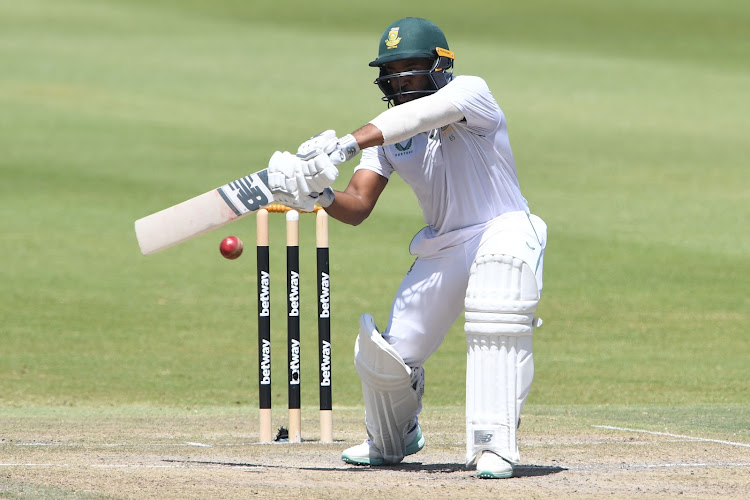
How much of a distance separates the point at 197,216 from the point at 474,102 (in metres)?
1.10

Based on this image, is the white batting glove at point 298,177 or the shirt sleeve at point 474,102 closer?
the white batting glove at point 298,177

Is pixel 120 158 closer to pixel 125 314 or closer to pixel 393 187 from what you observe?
pixel 393 187

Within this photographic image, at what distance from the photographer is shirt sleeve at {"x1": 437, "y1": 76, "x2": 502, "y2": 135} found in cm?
469

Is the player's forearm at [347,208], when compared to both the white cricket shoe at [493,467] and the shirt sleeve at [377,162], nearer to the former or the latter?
the shirt sleeve at [377,162]

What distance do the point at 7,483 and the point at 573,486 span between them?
1899 mm

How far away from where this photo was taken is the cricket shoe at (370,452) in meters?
5.24

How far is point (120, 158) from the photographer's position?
19.1 meters

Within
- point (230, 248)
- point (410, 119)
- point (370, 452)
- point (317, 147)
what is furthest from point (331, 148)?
point (230, 248)

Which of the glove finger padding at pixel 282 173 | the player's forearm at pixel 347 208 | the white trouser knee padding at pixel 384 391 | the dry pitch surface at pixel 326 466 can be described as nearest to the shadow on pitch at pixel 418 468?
the dry pitch surface at pixel 326 466

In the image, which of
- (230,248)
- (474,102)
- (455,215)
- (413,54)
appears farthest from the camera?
(230,248)

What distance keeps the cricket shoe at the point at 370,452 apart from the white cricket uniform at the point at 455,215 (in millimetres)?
386

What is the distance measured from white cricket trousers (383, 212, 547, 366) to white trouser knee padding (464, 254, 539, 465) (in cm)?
14

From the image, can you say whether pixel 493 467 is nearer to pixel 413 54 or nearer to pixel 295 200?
pixel 295 200

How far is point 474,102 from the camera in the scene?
4.73 meters
